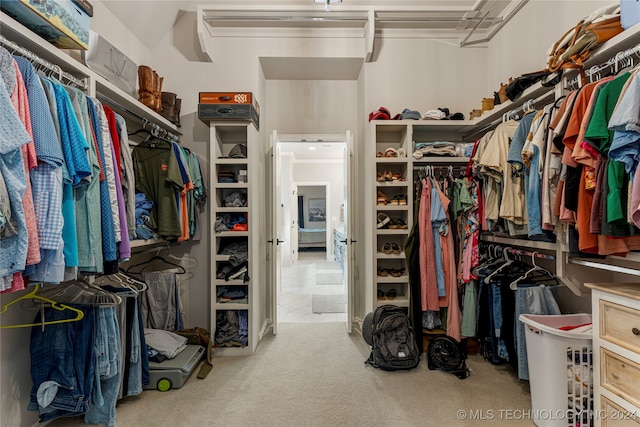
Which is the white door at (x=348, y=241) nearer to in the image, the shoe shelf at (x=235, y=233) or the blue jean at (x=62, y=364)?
the shoe shelf at (x=235, y=233)

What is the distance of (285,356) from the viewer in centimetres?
263

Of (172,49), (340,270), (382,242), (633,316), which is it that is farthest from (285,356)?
(340,270)

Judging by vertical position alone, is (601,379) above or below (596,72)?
below

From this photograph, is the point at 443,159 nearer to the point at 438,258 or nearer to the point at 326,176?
the point at 438,258

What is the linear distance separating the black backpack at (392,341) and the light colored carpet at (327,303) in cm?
140

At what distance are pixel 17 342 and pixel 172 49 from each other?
8.61ft

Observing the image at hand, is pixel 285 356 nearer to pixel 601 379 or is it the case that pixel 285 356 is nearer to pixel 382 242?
pixel 382 242

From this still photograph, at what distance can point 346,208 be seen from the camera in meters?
3.21

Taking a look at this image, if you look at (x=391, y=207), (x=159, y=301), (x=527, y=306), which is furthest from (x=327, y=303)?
(x=527, y=306)

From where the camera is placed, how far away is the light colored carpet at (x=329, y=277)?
533 cm

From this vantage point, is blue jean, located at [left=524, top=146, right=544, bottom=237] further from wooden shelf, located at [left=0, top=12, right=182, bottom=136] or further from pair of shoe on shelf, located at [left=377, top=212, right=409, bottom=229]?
wooden shelf, located at [left=0, top=12, right=182, bottom=136]

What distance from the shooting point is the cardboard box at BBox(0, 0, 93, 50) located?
4.24 ft

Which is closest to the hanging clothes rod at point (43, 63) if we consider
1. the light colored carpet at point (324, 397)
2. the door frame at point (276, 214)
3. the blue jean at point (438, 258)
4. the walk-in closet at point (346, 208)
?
the walk-in closet at point (346, 208)

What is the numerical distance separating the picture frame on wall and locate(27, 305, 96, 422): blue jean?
890 cm
